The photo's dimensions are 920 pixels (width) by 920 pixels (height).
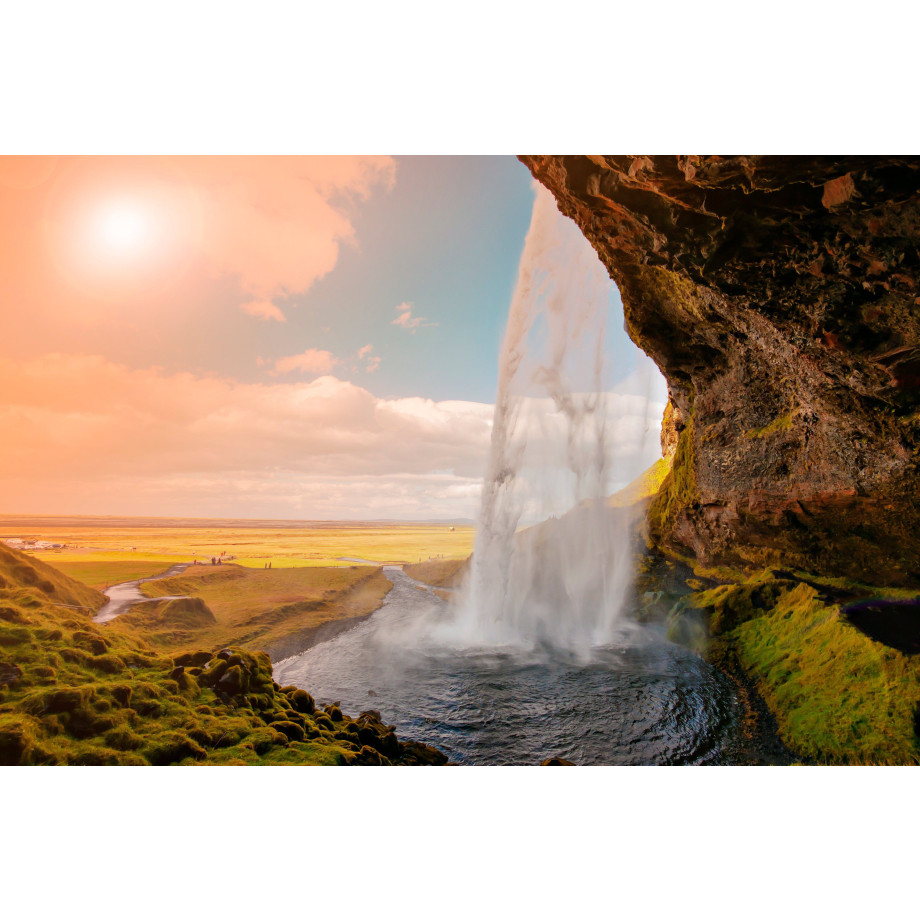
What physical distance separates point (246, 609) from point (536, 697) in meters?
7.73

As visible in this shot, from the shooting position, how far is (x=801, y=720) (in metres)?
5.39

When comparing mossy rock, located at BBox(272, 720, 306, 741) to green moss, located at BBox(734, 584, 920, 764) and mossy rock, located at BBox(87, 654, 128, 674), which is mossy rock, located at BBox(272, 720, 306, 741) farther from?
green moss, located at BBox(734, 584, 920, 764)

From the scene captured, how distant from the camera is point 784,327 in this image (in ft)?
16.0

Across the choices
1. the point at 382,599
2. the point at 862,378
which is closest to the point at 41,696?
the point at 382,599

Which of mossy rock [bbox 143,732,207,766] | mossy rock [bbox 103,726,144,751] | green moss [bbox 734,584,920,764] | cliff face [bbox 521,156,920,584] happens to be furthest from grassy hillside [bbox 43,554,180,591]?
green moss [bbox 734,584,920,764]

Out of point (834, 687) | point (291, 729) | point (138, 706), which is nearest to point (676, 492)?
point (834, 687)

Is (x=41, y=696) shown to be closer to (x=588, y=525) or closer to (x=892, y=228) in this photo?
(x=892, y=228)

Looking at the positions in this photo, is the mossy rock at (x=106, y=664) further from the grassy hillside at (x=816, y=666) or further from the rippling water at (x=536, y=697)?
the grassy hillside at (x=816, y=666)

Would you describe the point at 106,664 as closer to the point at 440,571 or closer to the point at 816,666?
the point at 816,666

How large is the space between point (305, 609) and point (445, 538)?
7.41 meters

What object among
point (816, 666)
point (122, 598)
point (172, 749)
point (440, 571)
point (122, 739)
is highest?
point (122, 598)

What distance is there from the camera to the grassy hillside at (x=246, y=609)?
7.80m

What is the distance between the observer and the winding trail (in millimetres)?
7176

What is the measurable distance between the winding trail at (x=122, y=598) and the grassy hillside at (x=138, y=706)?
1304mm
